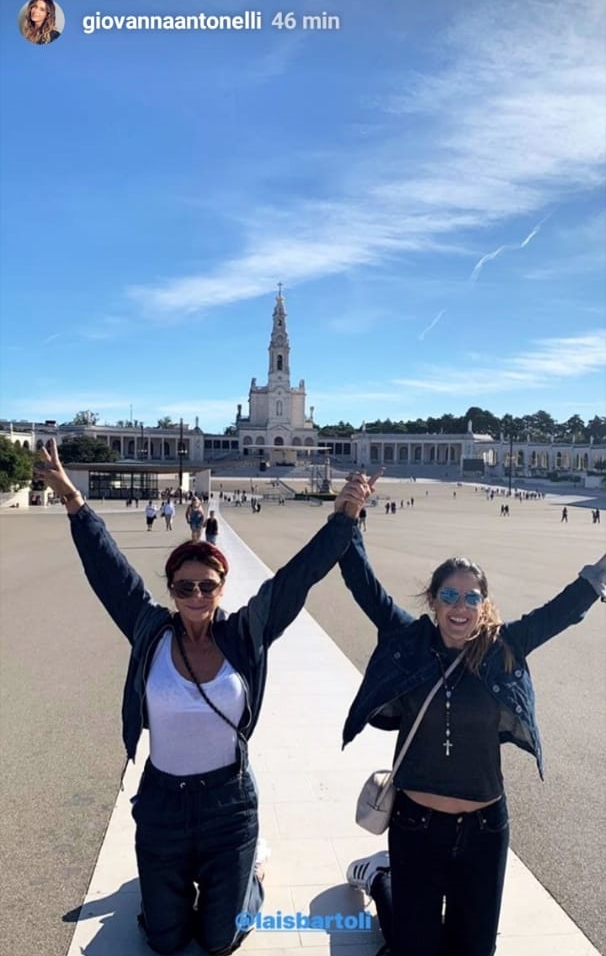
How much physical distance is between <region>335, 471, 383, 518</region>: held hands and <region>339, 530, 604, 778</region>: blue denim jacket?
58cm

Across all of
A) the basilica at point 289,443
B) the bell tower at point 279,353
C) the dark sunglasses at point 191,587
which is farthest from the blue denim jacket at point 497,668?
the bell tower at point 279,353

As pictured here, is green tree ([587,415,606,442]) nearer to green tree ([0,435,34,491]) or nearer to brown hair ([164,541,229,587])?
green tree ([0,435,34,491])

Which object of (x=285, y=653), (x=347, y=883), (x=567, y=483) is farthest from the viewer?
(x=567, y=483)

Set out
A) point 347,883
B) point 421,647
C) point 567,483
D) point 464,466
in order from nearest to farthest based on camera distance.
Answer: point 421,647, point 347,883, point 567,483, point 464,466

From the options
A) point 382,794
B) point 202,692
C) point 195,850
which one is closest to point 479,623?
point 382,794

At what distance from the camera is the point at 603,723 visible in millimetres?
7203

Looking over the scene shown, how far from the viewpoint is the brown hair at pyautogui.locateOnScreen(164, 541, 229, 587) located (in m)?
3.16

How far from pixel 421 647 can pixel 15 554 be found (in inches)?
801

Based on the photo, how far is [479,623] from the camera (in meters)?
3.04

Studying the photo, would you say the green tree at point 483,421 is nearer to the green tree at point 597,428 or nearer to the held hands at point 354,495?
the green tree at point 597,428

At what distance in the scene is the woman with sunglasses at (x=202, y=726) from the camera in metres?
3.03

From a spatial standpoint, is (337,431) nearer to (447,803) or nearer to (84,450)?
(84,450)

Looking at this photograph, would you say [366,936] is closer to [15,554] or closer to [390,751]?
[390,751]

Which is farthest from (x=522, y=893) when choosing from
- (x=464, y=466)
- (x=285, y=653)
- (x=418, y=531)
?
(x=464, y=466)
